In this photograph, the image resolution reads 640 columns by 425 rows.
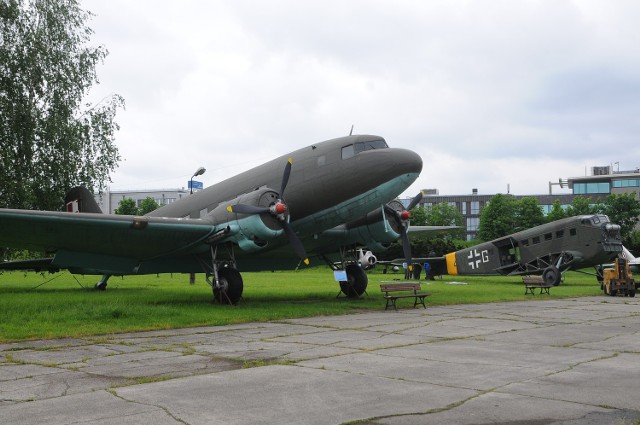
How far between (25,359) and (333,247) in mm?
15785

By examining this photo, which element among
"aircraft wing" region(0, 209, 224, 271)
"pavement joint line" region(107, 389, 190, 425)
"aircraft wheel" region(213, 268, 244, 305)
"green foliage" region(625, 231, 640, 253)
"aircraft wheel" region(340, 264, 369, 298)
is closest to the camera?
"pavement joint line" region(107, 389, 190, 425)

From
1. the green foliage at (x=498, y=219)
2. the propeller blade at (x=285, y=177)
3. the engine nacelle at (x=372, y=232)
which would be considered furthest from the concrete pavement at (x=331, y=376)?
the green foliage at (x=498, y=219)

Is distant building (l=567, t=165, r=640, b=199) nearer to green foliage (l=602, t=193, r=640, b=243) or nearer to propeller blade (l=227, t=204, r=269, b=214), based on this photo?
green foliage (l=602, t=193, r=640, b=243)

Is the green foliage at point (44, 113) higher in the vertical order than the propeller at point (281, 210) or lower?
higher

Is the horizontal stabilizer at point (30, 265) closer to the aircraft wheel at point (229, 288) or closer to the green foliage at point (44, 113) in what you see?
the green foliage at point (44, 113)

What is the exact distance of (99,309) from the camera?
51.6 ft

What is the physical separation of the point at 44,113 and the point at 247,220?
16.6 meters

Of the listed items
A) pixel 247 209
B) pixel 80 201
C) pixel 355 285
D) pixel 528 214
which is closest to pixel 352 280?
pixel 355 285

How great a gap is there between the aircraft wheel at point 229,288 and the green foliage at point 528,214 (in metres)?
66.9

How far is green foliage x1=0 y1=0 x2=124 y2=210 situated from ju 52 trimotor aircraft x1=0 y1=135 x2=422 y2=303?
28.6 feet

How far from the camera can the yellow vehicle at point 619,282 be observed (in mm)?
26141

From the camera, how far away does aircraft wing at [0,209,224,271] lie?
17328 millimetres

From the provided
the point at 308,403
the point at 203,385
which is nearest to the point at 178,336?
the point at 203,385

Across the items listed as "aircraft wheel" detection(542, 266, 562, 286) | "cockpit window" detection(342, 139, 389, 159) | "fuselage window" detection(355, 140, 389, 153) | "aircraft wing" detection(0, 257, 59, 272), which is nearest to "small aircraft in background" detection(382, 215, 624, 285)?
"aircraft wheel" detection(542, 266, 562, 286)
